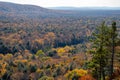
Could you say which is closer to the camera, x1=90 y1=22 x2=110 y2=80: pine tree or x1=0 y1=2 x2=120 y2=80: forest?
x1=90 y1=22 x2=110 y2=80: pine tree

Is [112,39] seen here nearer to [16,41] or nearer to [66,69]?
[66,69]

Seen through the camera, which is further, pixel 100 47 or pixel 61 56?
pixel 61 56

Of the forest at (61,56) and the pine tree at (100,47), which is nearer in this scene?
the pine tree at (100,47)

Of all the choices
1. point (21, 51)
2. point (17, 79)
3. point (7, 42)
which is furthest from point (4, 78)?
point (7, 42)

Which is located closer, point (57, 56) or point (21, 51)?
point (57, 56)

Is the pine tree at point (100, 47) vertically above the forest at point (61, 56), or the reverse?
the pine tree at point (100, 47)

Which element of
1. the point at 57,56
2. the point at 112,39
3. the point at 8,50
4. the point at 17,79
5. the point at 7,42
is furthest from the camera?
the point at 7,42

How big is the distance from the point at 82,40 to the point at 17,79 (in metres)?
104

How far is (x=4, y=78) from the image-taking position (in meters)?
81.1

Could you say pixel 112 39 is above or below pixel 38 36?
above

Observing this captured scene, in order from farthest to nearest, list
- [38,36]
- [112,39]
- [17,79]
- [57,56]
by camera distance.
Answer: [38,36] < [57,56] < [17,79] < [112,39]

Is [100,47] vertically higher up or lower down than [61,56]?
higher up

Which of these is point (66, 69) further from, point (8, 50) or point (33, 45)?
point (33, 45)

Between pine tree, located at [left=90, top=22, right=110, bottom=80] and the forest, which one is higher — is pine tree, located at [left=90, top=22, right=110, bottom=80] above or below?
above
